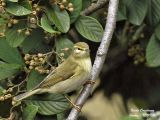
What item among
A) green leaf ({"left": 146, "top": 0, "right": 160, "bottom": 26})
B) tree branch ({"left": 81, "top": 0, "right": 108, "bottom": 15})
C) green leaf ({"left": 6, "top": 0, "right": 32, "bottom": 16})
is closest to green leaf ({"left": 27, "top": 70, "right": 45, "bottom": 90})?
green leaf ({"left": 6, "top": 0, "right": 32, "bottom": 16})

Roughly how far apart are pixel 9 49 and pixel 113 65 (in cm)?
180

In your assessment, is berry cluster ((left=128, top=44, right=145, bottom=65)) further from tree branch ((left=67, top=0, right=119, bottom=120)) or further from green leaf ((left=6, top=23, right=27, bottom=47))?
green leaf ((left=6, top=23, right=27, bottom=47))

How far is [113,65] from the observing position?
532 cm

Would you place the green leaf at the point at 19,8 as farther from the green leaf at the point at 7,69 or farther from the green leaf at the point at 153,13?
the green leaf at the point at 153,13

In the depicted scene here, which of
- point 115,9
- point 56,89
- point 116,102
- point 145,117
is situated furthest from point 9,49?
point 116,102

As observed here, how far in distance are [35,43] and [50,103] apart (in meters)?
0.51

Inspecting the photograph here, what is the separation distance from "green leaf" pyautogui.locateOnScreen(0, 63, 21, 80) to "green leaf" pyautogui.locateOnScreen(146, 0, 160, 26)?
106cm

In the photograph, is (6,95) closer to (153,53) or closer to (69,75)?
(69,75)

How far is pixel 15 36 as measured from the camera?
12.0ft

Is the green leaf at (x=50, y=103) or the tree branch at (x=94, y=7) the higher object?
the tree branch at (x=94, y=7)

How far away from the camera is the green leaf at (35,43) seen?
3852 millimetres

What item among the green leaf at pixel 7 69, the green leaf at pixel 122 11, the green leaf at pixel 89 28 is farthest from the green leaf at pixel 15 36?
the green leaf at pixel 122 11

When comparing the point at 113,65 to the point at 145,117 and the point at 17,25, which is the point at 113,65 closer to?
the point at 17,25

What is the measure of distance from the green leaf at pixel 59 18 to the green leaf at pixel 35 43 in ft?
0.93
